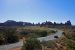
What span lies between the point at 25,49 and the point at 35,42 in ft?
5.40


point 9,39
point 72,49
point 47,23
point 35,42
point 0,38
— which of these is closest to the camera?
point 72,49

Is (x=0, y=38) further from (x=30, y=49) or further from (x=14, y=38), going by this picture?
(x=30, y=49)

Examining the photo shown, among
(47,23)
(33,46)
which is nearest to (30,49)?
(33,46)

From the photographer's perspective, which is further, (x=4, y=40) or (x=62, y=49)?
(x=4, y=40)

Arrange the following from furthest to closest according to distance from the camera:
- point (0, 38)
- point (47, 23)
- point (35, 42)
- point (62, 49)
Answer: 1. point (47, 23)
2. point (0, 38)
3. point (62, 49)
4. point (35, 42)

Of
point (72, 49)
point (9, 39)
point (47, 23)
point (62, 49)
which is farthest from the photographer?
point (47, 23)

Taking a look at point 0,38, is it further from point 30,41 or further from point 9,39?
point 30,41

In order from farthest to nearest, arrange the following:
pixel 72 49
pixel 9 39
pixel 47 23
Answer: pixel 47 23, pixel 9 39, pixel 72 49

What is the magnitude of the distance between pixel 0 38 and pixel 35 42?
706 inches

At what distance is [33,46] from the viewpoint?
22531 millimetres

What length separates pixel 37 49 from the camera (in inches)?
872

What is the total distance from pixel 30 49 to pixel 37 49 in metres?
1.05

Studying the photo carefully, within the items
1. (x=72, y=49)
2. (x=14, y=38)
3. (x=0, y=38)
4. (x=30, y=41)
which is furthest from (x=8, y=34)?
(x=72, y=49)

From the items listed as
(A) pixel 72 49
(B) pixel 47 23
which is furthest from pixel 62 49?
(B) pixel 47 23
